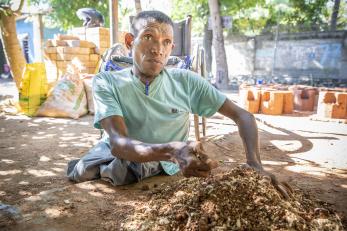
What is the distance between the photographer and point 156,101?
2.14 metres

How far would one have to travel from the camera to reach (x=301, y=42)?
48.4ft

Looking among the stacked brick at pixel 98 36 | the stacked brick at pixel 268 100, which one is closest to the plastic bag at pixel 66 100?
the stacked brick at pixel 98 36

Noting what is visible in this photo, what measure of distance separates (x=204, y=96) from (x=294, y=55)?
46.8 feet

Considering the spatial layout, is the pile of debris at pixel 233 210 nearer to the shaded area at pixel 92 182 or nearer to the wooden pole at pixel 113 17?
the shaded area at pixel 92 182

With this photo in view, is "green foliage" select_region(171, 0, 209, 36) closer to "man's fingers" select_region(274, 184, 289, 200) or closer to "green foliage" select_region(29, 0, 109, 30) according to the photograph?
"green foliage" select_region(29, 0, 109, 30)

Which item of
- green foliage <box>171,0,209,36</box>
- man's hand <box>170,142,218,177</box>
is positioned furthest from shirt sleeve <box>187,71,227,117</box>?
green foliage <box>171,0,209,36</box>

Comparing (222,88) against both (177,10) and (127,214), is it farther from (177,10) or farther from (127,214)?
(127,214)

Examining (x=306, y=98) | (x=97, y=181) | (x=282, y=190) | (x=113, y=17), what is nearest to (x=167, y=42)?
(x=97, y=181)

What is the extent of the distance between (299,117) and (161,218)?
19.2 ft

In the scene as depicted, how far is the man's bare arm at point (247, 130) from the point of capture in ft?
6.66

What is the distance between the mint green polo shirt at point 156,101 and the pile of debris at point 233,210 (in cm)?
54

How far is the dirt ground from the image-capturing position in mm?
1717

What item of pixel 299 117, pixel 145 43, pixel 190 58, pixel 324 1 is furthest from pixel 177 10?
pixel 145 43

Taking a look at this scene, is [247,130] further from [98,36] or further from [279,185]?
[98,36]
